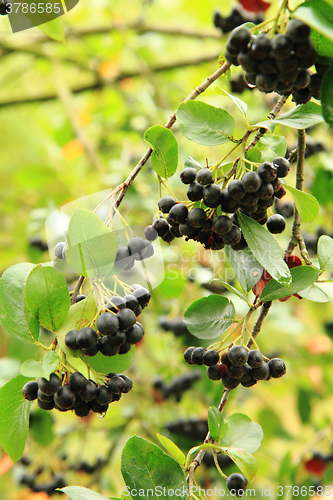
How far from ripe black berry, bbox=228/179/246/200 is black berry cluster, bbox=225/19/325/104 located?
106 mm

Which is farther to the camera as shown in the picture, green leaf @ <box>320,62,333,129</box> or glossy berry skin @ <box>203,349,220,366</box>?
glossy berry skin @ <box>203,349,220,366</box>

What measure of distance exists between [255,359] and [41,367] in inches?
11.0

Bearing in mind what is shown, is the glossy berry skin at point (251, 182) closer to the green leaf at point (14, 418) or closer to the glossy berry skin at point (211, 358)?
the glossy berry skin at point (211, 358)

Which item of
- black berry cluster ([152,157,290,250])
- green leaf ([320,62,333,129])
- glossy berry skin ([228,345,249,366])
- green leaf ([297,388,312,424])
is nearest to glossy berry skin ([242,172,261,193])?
black berry cluster ([152,157,290,250])

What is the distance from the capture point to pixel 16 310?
1.71ft

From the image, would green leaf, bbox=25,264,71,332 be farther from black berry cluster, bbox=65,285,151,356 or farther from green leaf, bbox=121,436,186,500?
green leaf, bbox=121,436,186,500

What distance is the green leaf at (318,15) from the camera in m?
0.33

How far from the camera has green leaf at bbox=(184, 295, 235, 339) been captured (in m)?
0.59

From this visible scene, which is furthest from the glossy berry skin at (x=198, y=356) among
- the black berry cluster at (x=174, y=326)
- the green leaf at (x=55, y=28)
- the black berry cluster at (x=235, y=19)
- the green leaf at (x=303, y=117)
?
the black berry cluster at (x=235, y=19)

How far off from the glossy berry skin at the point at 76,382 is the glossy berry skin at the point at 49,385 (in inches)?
0.6

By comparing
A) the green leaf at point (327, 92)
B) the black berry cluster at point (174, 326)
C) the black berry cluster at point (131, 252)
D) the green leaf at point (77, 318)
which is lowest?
the black berry cluster at point (174, 326)

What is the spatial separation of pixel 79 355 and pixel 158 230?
0.20 meters

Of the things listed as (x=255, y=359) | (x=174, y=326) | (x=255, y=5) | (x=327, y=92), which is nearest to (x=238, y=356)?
(x=255, y=359)

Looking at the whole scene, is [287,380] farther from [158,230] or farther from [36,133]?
[36,133]
